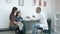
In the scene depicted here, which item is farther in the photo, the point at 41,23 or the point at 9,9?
the point at 9,9

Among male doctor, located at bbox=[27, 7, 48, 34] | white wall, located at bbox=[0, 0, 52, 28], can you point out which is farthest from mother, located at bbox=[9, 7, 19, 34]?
male doctor, located at bbox=[27, 7, 48, 34]

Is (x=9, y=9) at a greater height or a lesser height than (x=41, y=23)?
greater

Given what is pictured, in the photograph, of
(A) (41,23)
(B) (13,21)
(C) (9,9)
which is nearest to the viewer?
(A) (41,23)

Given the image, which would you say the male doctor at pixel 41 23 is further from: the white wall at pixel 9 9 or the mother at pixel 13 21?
the white wall at pixel 9 9

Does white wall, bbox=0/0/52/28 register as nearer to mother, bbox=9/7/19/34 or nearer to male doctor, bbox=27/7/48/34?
mother, bbox=9/7/19/34

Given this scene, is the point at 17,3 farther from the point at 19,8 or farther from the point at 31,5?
the point at 31,5

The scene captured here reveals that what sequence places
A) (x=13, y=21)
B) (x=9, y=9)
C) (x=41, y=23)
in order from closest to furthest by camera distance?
(x=41, y=23) < (x=13, y=21) < (x=9, y=9)

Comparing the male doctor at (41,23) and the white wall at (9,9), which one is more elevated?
the white wall at (9,9)

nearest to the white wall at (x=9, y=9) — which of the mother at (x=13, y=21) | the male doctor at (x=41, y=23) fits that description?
the mother at (x=13, y=21)

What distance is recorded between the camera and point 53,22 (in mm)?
7320

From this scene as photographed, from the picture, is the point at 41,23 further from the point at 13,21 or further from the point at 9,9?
the point at 9,9

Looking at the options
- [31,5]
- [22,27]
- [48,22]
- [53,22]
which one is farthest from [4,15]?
[53,22]

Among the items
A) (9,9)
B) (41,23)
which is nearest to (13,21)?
(9,9)

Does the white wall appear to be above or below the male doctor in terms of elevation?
above
